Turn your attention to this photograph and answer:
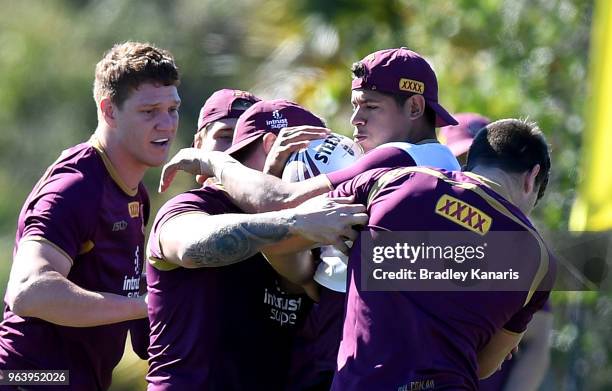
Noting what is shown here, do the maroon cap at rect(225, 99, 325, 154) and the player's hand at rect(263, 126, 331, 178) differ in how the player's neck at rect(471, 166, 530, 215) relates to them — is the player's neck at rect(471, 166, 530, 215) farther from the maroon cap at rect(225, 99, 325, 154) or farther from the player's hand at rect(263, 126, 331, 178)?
the maroon cap at rect(225, 99, 325, 154)

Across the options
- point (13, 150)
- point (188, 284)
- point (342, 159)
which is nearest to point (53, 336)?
point (188, 284)

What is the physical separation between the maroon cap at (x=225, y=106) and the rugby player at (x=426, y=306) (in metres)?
1.75

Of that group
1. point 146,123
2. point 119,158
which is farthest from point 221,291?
point 146,123

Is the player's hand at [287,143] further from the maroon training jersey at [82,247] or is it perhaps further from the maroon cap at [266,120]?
the maroon training jersey at [82,247]

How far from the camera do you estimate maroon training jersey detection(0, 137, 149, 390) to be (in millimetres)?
6422

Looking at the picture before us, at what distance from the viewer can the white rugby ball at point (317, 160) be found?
587cm

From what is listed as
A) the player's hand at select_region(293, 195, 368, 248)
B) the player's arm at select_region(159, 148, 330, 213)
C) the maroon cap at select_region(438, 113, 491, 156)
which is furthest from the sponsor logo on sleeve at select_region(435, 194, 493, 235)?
the maroon cap at select_region(438, 113, 491, 156)

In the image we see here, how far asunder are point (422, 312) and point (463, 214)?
42cm

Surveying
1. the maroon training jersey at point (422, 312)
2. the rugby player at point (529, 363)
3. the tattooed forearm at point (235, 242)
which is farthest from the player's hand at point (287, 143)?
the rugby player at point (529, 363)

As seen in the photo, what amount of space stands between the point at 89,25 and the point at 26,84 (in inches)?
80.9

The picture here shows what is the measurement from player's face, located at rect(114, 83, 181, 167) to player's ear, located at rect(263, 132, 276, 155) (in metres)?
0.97

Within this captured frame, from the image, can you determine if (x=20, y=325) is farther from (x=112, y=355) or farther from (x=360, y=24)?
(x=360, y=24)

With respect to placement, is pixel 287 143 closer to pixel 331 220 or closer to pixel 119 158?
pixel 331 220

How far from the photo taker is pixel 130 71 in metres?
6.93
